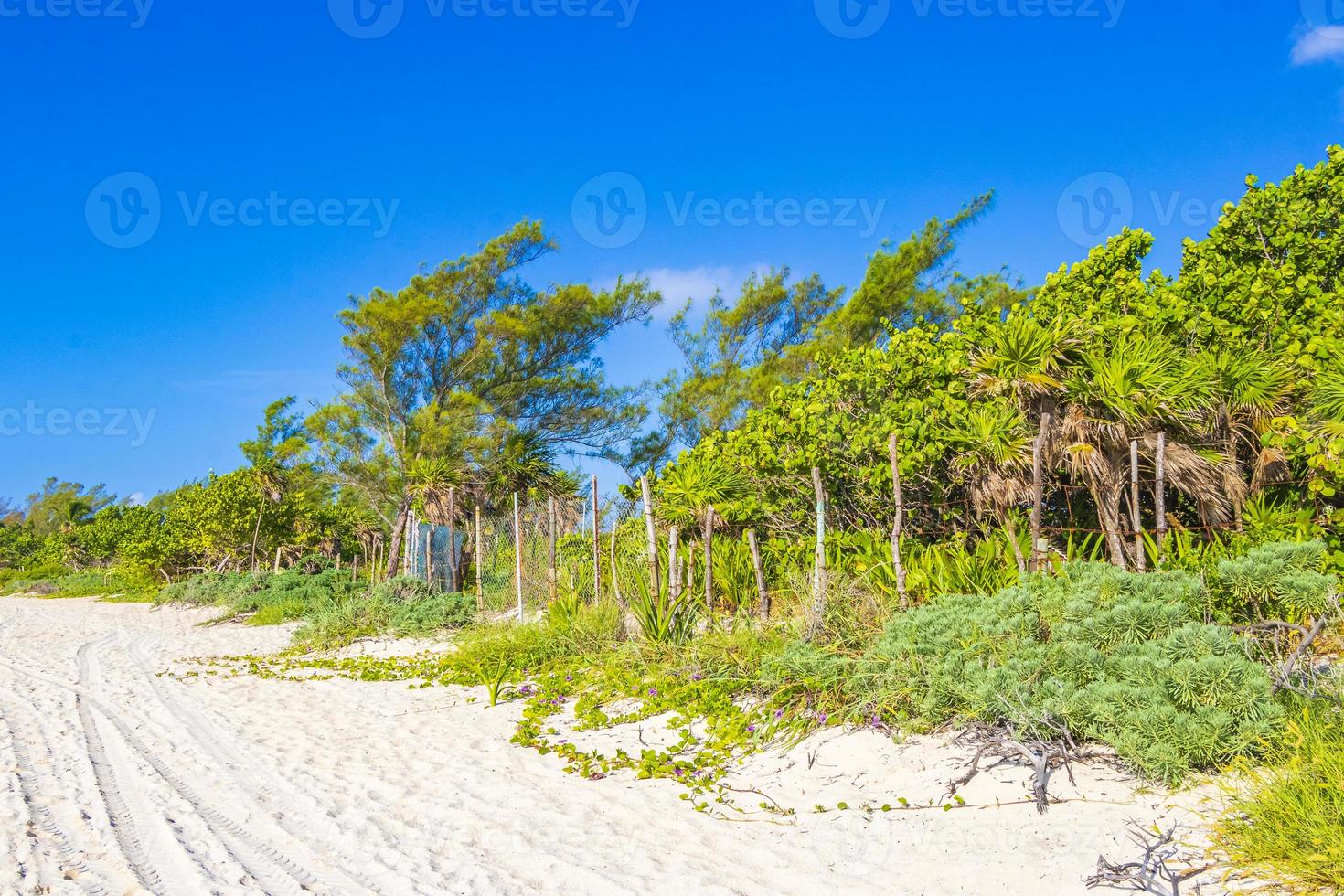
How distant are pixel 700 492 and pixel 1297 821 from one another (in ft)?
22.4

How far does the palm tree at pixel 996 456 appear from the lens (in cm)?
761

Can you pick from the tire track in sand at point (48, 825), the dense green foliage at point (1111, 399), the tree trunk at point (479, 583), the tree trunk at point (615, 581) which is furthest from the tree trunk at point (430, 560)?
the tire track in sand at point (48, 825)

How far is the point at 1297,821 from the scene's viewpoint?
3.09 metres

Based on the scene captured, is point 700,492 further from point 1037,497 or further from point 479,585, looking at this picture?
point 479,585

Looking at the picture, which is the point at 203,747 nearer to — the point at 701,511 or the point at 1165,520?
the point at 701,511

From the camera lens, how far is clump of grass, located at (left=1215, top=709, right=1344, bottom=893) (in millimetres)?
2942

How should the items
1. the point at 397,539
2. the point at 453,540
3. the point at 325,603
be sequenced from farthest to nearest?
the point at 397,539
the point at 325,603
the point at 453,540

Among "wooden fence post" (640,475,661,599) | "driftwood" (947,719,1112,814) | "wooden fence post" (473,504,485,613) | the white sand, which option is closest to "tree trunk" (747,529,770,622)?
"wooden fence post" (640,475,661,599)

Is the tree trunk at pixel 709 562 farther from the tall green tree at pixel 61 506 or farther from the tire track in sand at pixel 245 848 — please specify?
the tall green tree at pixel 61 506

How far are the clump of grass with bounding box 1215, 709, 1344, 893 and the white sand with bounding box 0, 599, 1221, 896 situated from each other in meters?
0.23

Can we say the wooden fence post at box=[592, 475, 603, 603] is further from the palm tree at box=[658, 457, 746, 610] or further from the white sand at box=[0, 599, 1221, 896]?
the white sand at box=[0, 599, 1221, 896]

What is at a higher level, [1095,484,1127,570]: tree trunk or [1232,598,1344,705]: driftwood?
[1095,484,1127,570]: tree trunk

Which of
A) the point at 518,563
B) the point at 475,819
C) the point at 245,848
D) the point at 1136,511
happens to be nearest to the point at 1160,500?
the point at 1136,511

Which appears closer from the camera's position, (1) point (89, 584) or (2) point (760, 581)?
(2) point (760, 581)
